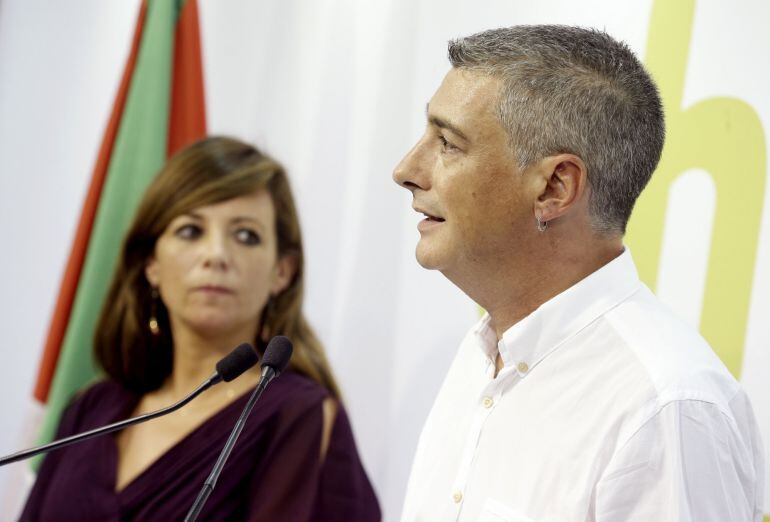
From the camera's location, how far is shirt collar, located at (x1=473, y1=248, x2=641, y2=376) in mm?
1458

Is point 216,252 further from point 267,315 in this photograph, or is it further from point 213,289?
point 267,315

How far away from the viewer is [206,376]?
2465 mm

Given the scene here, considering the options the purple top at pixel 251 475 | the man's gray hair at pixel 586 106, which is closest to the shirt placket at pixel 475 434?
the man's gray hair at pixel 586 106

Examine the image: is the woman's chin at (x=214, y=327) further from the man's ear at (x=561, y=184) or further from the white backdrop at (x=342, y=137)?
the man's ear at (x=561, y=184)

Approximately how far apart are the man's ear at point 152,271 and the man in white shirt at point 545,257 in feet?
3.93

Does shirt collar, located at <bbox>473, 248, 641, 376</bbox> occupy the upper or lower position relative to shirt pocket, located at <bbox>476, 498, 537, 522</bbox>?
upper

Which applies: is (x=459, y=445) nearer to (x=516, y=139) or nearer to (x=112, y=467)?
(x=516, y=139)

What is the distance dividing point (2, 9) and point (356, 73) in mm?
1550

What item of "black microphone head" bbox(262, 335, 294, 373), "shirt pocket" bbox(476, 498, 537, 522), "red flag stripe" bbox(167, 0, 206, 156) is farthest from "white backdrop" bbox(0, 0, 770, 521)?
"black microphone head" bbox(262, 335, 294, 373)

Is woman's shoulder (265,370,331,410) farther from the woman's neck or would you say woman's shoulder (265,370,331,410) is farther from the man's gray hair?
the man's gray hair

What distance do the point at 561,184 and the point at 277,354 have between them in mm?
494

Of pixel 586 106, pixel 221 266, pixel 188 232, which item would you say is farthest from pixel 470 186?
pixel 188 232

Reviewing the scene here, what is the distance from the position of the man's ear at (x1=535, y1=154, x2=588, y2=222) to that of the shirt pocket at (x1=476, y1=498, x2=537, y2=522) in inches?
16.7

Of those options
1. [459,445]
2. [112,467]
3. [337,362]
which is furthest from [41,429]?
[459,445]
